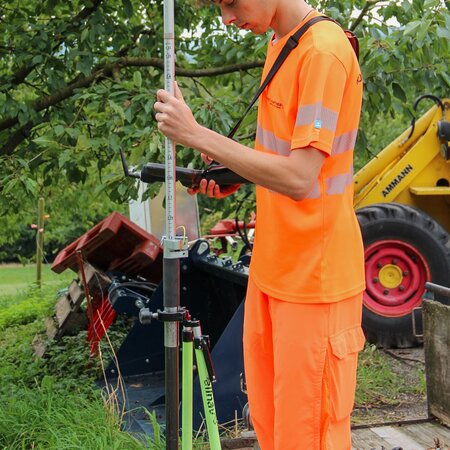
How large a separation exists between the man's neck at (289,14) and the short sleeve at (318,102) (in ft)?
0.65

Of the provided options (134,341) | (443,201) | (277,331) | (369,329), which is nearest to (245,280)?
(134,341)

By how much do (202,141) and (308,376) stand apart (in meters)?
0.71

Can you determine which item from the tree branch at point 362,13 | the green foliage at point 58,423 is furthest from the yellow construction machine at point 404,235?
the green foliage at point 58,423

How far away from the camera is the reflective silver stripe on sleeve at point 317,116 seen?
2246mm

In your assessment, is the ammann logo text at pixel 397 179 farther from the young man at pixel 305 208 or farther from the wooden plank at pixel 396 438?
the young man at pixel 305 208

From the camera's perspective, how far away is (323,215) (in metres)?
2.39

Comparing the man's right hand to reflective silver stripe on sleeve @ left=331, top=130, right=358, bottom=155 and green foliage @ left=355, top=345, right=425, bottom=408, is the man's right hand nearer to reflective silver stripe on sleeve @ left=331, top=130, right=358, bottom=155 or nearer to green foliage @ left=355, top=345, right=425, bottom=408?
reflective silver stripe on sleeve @ left=331, top=130, right=358, bottom=155

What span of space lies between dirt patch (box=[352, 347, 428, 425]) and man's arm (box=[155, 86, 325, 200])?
8.74 ft

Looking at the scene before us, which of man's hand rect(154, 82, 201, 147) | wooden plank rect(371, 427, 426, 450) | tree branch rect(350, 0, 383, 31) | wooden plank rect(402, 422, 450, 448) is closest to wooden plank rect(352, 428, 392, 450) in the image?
wooden plank rect(371, 427, 426, 450)

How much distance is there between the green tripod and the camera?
2.74 m

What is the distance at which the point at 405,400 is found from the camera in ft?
18.4

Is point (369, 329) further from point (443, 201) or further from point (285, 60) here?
point (285, 60)

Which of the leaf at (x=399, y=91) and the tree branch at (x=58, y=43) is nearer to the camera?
the leaf at (x=399, y=91)

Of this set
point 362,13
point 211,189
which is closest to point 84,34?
point 362,13
